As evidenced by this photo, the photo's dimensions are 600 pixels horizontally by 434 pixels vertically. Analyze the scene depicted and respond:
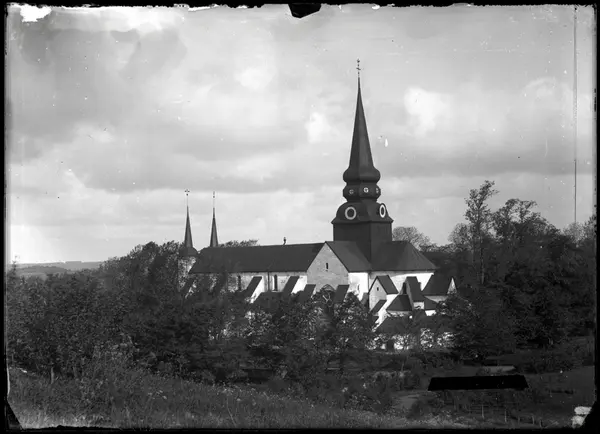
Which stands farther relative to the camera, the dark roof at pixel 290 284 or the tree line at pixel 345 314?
the dark roof at pixel 290 284

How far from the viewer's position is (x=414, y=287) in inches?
2109

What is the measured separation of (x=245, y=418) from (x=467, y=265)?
81.6 ft

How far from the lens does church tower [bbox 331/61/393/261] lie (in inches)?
2211

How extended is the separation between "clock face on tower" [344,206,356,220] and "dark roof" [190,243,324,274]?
4.67m

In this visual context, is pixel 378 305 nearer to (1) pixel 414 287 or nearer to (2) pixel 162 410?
(1) pixel 414 287

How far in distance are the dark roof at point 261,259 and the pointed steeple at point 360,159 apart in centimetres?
717

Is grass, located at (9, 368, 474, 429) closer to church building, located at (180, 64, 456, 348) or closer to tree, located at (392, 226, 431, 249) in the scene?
church building, located at (180, 64, 456, 348)

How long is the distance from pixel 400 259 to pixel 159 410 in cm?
4706

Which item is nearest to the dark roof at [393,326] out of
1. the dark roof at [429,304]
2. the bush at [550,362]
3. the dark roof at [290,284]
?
the dark roof at [429,304]

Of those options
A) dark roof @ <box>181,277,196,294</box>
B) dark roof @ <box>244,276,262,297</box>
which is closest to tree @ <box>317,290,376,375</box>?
dark roof @ <box>181,277,196,294</box>

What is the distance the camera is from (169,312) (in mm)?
26141

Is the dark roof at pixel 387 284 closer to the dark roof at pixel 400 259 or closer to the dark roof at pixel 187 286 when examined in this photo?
the dark roof at pixel 400 259

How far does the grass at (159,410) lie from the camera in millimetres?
7231

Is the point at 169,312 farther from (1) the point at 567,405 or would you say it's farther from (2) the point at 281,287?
(2) the point at 281,287
